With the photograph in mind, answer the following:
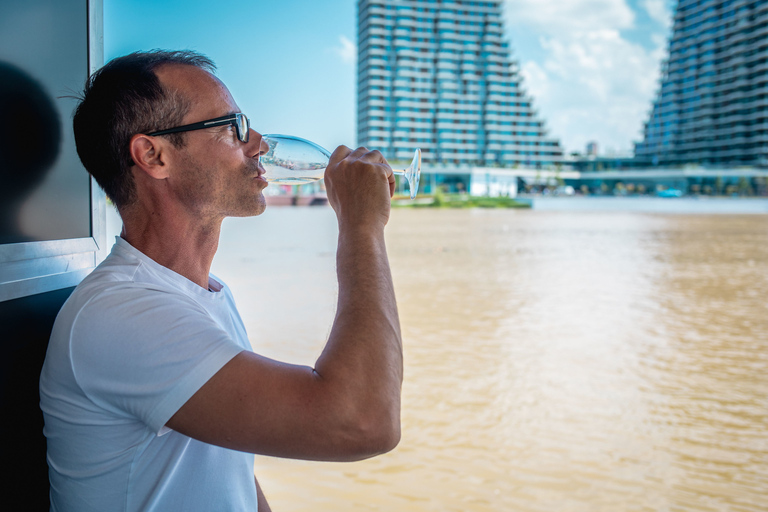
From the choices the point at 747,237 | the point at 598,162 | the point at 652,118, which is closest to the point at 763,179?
the point at 598,162

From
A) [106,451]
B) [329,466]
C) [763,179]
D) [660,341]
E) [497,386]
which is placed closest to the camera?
[106,451]

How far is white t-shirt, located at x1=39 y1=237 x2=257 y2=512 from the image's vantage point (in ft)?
2.42

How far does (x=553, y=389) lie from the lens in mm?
4289

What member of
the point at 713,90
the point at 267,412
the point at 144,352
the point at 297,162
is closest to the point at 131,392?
the point at 144,352

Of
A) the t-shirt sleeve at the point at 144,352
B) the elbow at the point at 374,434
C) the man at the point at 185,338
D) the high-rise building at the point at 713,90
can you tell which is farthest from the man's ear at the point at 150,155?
the high-rise building at the point at 713,90

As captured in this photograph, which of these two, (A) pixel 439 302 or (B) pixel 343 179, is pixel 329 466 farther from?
(A) pixel 439 302

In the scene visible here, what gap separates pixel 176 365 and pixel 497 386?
386 centimetres

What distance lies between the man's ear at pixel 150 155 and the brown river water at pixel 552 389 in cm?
35

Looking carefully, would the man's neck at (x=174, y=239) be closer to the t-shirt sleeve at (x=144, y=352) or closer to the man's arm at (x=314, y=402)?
the t-shirt sleeve at (x=144, y=352)

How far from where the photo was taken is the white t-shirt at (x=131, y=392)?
0.74 m

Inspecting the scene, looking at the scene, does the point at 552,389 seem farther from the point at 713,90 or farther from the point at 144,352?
the point at 713,90

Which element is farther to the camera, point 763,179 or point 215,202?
point 763,179

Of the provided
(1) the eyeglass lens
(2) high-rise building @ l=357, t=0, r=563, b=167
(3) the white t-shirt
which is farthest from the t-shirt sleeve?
(2) high-rise building @ l=357, t=0, r=563, b=167

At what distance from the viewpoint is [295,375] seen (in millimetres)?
737
